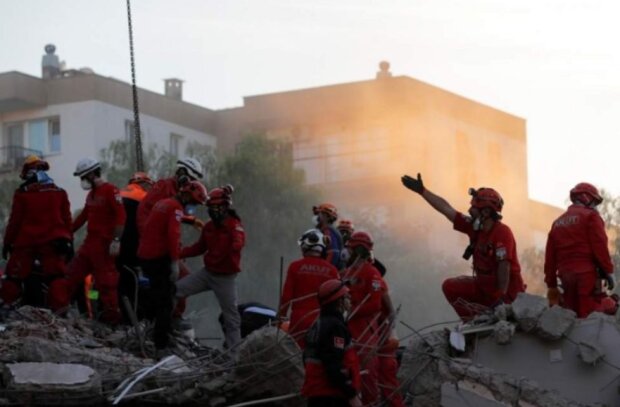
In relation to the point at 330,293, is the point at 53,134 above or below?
above

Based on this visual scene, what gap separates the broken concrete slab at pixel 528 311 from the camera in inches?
599

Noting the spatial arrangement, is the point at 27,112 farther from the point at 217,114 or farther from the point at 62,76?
the point at 217,114

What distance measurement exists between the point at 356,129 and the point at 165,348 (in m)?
37.7

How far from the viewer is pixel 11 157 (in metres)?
55.3

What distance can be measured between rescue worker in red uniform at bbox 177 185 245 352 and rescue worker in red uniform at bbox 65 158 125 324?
0.84 m

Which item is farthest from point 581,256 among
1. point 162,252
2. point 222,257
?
point 162,252

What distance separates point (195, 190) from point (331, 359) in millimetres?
4116

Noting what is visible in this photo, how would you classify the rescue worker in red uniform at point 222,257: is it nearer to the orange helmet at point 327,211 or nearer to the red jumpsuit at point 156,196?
the red jumpsuit at point 156,196

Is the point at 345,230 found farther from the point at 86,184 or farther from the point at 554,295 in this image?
the point at 86,184

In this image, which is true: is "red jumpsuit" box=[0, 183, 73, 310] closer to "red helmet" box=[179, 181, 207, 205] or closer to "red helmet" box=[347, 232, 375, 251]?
"red helmet" box=[179, 181, 207, 205]

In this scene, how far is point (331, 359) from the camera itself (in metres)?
13.5

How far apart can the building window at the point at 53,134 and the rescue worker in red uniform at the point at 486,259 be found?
1513 inches

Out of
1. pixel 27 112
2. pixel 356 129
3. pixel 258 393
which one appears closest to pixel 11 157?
pixel 27 112

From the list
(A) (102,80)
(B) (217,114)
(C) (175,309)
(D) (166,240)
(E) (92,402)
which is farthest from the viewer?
(B) (217,114)
